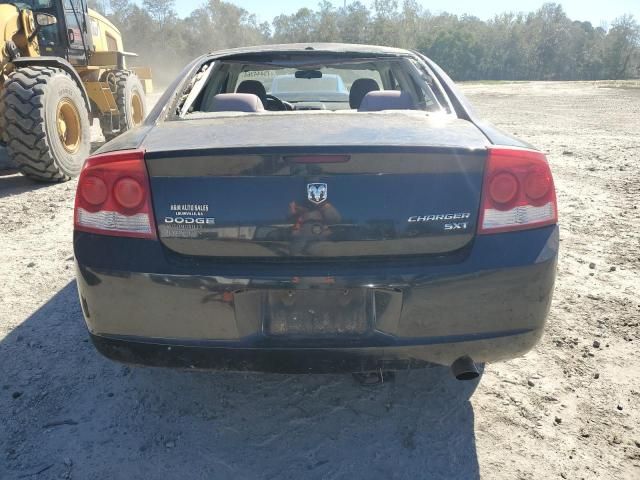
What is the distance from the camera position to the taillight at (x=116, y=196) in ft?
5.90

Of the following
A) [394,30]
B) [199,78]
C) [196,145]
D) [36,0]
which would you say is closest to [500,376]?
Result: [196,145]

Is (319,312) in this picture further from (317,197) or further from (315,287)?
A: (317,197)

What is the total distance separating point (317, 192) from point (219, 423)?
117 centimetres

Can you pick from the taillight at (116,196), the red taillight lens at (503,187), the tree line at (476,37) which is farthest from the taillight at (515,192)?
the tree line at (476,37)

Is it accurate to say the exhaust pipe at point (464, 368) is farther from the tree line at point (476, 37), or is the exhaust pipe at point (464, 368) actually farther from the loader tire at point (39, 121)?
the tree line at point (476, 37)

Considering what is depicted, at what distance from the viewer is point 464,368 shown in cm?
188

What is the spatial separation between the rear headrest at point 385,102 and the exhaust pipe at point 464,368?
54.3 inches

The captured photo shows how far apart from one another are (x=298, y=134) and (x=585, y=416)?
1.77 m

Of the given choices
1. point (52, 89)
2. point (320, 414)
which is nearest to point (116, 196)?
point (320, 414)

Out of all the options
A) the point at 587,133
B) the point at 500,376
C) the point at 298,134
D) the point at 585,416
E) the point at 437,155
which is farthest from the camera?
the point at 587,133

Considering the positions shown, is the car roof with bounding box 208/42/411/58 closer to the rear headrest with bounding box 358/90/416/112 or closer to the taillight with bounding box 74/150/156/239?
the rear headrest with bounding box 358/90/416/112

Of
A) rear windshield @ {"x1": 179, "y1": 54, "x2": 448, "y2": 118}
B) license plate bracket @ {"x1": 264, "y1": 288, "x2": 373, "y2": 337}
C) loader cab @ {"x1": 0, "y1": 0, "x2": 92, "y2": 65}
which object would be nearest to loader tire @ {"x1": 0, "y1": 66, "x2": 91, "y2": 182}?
loader cab @ {"x1": 0, "y1": 0, "x2": 92, "y2": 65}

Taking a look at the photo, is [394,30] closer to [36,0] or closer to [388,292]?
[36,0]

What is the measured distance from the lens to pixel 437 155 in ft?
5.76
